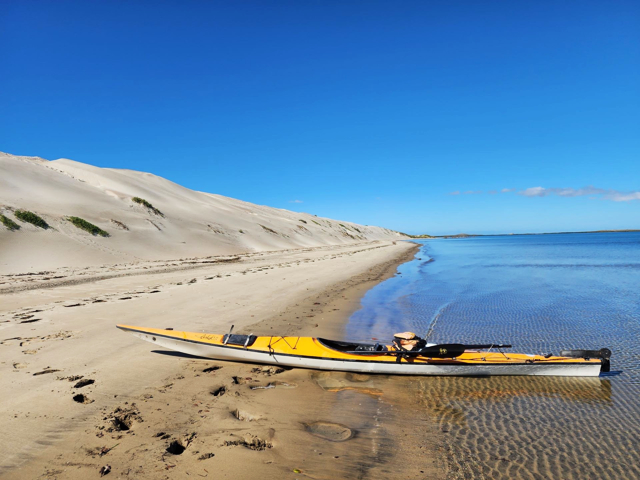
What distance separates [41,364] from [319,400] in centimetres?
533

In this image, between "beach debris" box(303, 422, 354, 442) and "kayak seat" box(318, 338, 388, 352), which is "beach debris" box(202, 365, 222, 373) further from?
"beach debris" box(303, 422, 354, 442)

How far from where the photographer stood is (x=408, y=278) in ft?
76.3

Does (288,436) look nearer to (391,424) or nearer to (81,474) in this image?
(391,424)

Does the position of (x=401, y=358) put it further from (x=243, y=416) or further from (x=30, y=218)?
(x=30, y=218)

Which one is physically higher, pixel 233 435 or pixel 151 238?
pixel 151 238

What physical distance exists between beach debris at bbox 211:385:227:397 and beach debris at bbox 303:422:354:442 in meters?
1.75

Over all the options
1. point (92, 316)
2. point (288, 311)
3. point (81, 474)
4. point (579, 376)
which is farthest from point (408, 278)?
point (81, 474)

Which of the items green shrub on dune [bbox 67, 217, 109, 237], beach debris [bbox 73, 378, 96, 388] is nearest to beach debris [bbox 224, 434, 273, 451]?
beach debris [bbox 73, 378, 96, 388]

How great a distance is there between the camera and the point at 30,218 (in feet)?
73.8

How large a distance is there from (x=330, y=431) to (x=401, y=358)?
247cm

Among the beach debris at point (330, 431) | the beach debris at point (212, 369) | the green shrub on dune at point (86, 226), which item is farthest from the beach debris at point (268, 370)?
the green shrub on dune at point (86, 226)

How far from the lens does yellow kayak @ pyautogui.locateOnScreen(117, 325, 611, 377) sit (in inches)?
274

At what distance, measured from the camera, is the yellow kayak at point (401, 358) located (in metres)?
6.96

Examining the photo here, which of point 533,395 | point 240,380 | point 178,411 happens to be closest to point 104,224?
point 240,380
